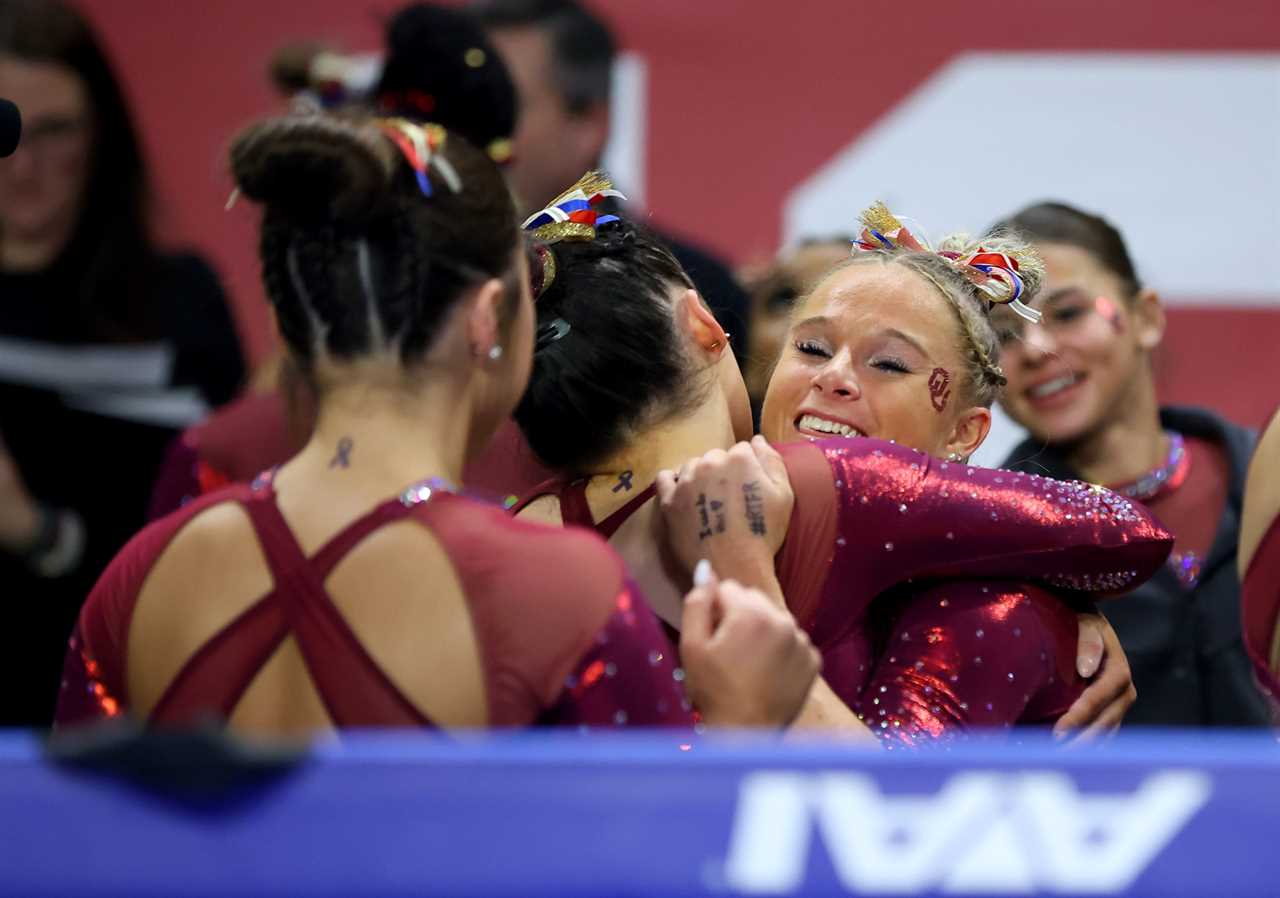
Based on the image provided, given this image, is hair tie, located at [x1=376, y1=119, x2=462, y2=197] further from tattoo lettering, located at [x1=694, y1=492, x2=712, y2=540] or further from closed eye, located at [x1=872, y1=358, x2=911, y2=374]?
closed eye, located at [x1=872, y1=358, x2=911, y2=374]

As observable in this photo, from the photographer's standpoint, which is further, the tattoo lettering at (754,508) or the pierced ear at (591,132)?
the pierced ear at (591,132)

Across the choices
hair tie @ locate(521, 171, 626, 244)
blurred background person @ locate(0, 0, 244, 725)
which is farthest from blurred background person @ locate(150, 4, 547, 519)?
hair tie @ locate(521, 171, 626, 244)

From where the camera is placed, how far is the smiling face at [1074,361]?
10.0ft

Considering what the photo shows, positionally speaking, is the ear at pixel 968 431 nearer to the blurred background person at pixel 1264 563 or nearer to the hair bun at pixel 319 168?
the blurred background person at pixel 1264 563

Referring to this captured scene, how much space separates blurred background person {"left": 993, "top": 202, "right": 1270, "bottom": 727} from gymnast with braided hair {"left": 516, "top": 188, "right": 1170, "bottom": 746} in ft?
2.43

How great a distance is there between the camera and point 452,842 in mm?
1111

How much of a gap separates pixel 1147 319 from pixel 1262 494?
1175mm

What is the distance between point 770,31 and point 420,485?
9.37 feet

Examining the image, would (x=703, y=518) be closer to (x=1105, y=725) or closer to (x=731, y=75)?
(x=1105, y=725)

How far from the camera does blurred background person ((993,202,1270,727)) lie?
9.19ft

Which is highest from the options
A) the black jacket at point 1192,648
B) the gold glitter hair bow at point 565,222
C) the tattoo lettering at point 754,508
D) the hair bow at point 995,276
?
the gold glitter hair bow at point 565,222

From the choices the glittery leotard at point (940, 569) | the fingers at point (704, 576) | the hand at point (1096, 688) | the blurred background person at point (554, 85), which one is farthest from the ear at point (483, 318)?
the blurred background person at point (554, 85)

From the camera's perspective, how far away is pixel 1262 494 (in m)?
2.07

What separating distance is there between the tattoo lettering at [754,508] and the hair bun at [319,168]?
479 millimetres
